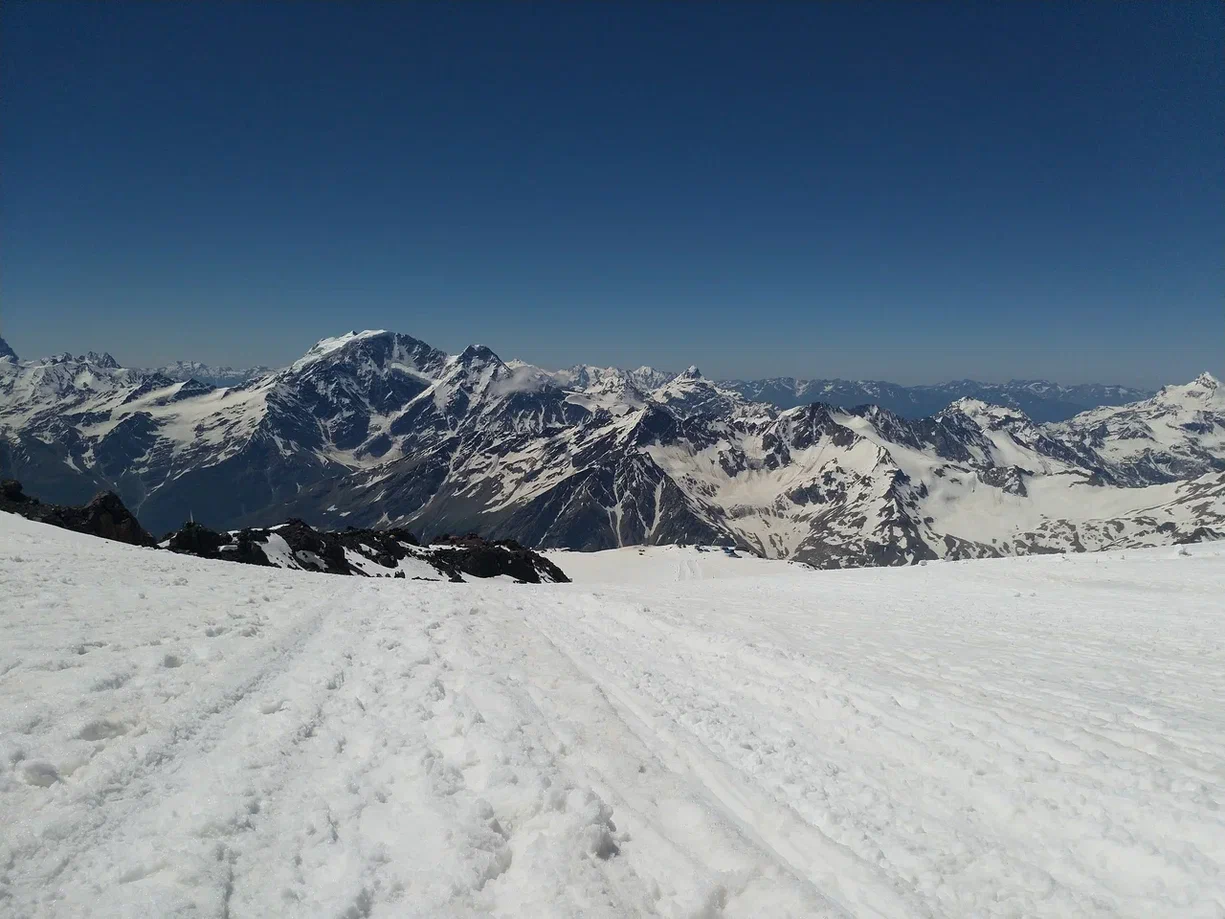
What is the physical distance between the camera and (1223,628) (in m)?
16.4

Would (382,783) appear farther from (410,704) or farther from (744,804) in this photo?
(744,804)

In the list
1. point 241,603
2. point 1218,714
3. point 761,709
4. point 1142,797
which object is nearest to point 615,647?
point 761,709

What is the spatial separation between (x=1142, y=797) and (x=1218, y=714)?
208 inches

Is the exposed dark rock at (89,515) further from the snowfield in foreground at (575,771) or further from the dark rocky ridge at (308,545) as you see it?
the snowfield in foreground at (575,771)

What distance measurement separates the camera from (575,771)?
22.7 feet

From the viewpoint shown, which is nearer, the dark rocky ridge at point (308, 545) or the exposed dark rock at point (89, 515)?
the exposed dark rock at point (89, 515)

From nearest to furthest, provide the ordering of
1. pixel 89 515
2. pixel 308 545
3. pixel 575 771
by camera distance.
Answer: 1. pixel 575 771
2. pixel 89 515
3. pixel 308 545

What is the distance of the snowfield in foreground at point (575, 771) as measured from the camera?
4.94 metres

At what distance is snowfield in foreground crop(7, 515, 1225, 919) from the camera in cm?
494

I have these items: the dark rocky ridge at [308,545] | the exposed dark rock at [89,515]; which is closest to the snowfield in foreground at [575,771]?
the dark rocky ridge at [308,545]

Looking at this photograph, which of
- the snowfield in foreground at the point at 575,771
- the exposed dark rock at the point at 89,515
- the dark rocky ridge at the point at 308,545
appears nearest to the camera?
the snowfield in foreground at the point at 575,771

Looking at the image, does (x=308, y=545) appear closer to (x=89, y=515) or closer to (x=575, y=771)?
(x=89, y=515)

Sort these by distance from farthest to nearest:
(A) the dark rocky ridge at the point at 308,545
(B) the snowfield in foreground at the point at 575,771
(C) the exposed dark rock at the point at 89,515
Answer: (A) the dark rocky ridge at the point at 308,545
(C) the exposed dark rock at the point at 89,515
(B) the snowfield in foreground at the point at 575,771

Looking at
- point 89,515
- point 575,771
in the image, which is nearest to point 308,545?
point 89,515
